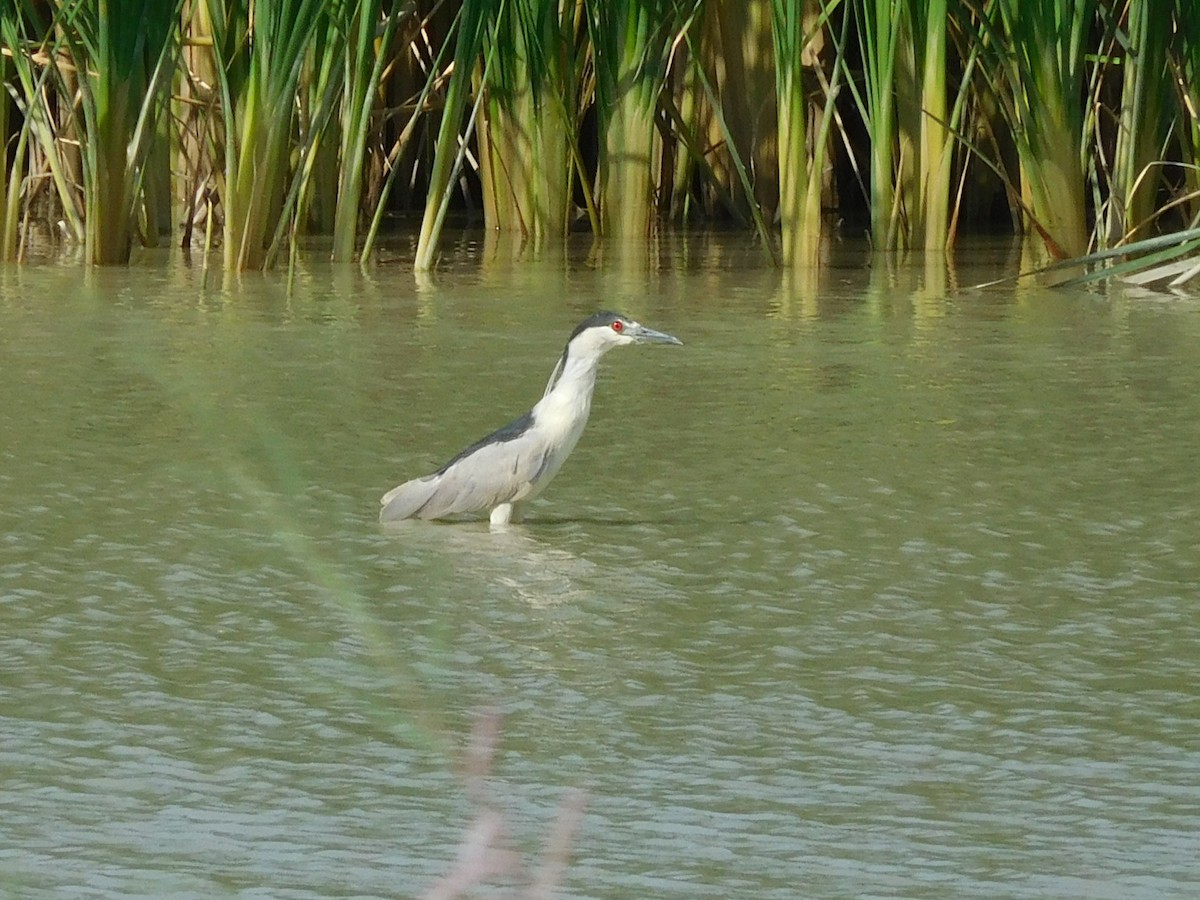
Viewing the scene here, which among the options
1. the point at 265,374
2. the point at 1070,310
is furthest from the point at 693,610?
the point at 1070,310

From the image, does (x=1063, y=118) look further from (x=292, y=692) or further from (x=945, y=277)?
(x=292, y=692)

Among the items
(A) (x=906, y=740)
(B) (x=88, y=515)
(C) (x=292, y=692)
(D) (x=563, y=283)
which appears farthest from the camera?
(D) (x=563, y=283)

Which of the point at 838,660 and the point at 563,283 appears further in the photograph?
the point at 563,283

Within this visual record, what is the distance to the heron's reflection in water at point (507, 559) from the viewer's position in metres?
3.19

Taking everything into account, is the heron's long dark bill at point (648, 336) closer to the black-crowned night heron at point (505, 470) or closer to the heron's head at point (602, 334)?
the heron's head at point (602, 334)

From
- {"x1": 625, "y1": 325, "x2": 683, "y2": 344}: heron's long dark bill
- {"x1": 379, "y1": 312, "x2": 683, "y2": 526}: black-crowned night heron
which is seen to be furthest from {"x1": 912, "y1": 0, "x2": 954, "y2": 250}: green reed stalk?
{"x1": 379, "y1": 312, "x2": 683, "y2": 526}: black-crowned night heron

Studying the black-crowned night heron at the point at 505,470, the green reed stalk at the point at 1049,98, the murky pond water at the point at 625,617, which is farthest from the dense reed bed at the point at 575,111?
the black-crowned night heron at the point at 505,470

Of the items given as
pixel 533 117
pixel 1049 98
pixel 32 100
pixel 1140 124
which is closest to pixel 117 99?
pixel 32 100

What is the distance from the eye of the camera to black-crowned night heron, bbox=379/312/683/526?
3543mm

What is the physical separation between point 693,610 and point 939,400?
1.71 m

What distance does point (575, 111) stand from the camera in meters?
7.75

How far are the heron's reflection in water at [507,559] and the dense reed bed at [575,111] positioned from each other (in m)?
2.72

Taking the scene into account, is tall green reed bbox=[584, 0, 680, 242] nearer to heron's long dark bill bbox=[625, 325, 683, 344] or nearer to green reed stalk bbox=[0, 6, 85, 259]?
green reed stalk bbox=[0, 6, 85, 259]

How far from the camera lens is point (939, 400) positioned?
4633 millimetres
